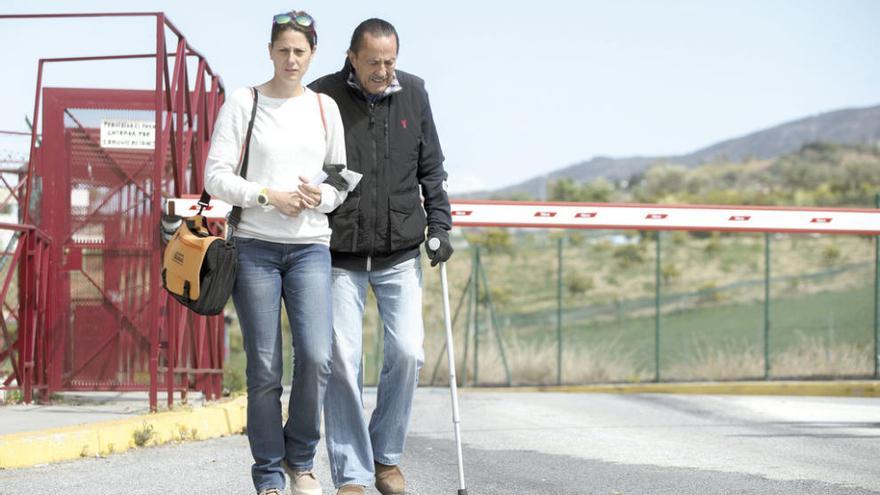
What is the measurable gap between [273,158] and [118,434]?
376cm

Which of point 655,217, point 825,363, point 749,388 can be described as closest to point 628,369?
point 825,363

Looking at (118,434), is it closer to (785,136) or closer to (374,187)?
(374,187)

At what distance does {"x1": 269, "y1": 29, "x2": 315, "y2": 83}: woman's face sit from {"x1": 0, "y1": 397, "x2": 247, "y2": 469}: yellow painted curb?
3368 millimetres

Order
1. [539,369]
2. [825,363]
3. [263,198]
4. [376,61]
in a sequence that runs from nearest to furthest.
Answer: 1. [263,198]
2. [376,61]
3. [825,363]
4. [539,369]

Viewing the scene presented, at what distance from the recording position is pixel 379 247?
648 centimetres

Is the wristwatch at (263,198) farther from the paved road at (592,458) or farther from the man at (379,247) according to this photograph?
the paved road at (592,458)

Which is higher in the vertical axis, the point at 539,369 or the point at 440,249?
the point at 440,249

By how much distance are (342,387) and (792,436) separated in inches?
218

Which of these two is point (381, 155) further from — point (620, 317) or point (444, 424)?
point (620, 317)

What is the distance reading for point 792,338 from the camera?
Result: 38.1 metres

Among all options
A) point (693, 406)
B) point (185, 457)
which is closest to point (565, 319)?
point (693, 406)

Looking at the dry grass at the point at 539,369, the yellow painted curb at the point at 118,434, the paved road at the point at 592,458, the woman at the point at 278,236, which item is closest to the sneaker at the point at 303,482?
the woman at the point at 278,236

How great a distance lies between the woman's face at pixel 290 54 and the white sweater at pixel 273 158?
0.39ft

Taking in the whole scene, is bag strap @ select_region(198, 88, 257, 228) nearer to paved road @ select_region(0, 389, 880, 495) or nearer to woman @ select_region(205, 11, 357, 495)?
woman @ select_region(205, 11, 357, 495)
